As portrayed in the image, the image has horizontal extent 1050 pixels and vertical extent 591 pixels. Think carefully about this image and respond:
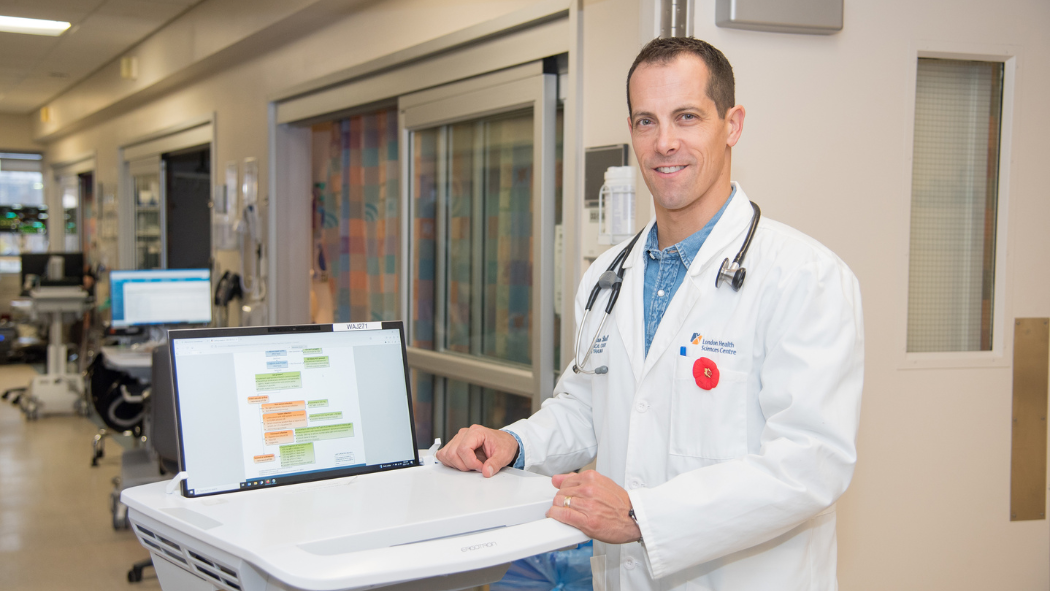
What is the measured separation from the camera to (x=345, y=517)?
4.05 ft

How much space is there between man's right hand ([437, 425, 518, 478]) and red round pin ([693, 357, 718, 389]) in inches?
15.1

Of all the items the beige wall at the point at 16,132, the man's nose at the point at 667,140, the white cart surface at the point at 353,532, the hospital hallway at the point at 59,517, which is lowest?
the hospital hallway at the point at 59,517

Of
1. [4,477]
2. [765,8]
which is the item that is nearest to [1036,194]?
[765,8]

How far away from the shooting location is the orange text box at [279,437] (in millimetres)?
1409

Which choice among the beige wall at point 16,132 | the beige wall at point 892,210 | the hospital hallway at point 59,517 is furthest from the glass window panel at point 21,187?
the beige wall at point 892,210

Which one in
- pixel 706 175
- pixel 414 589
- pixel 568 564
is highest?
pixel 706 175

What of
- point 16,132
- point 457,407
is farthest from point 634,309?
point 16,132

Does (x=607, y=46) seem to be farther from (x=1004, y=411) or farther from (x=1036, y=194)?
(x=1004, y=411)

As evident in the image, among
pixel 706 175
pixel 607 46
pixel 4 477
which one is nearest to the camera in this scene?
pixel 706 175

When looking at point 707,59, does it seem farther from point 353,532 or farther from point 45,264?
point 45,264

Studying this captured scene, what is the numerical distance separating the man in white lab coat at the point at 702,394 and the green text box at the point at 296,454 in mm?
248

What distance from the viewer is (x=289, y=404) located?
4.72ft

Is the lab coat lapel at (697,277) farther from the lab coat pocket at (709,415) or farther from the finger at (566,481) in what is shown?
the finger at (566,481)

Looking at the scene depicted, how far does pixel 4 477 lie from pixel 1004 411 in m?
5.22
